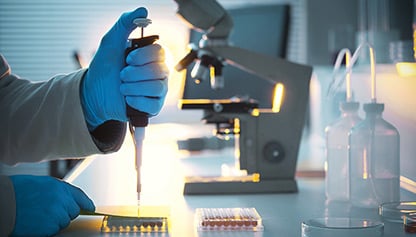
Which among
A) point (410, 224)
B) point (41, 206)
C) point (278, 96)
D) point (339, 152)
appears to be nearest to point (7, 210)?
point (41, 206)

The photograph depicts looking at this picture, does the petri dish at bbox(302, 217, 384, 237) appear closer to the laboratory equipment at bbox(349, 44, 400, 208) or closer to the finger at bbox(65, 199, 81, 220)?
the laboratory equipment at bbox(349, 44, 400, 208)

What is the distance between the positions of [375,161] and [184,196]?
1.65ft

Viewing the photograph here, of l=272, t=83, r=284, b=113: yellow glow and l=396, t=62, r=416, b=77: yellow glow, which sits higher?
l=396, t=62, r=416, b=77: yellow glow

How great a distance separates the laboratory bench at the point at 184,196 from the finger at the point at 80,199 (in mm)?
40

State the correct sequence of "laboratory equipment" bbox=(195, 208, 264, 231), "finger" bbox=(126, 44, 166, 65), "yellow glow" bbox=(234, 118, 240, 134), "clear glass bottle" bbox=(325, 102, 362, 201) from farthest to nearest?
"yellow glow" bbox=(234, 118, 240, 134) < "clear glass bottle" bbox=(325, 102, 362, 201) < "finger" bbox=(126, 44, 166, 65) < "laboratory equipment" bbox=(195, 208, 264, 231)

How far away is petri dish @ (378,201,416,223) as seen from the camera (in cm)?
144

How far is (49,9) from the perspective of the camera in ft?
16.8

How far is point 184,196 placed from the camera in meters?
1.85

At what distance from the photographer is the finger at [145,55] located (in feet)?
4.87

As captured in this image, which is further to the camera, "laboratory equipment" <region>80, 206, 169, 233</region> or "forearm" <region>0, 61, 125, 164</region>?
"forearm" <region>0, 61, 125, 164</region>

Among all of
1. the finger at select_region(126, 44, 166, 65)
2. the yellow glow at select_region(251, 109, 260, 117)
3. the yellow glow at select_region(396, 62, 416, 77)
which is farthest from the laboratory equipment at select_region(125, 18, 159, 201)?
the yellow glow at select_region(396, 62, 416, 77)

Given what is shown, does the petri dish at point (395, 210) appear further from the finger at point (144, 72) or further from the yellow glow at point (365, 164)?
the finger at point (144, 72)

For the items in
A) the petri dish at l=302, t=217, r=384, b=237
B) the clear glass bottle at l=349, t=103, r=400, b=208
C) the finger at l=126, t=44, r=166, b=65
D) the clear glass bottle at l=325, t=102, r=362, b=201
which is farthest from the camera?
the clear glass bottle at l=325, t=102, r=362, b=201

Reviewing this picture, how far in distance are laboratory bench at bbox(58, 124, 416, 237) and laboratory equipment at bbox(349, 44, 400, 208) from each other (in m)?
0.04
